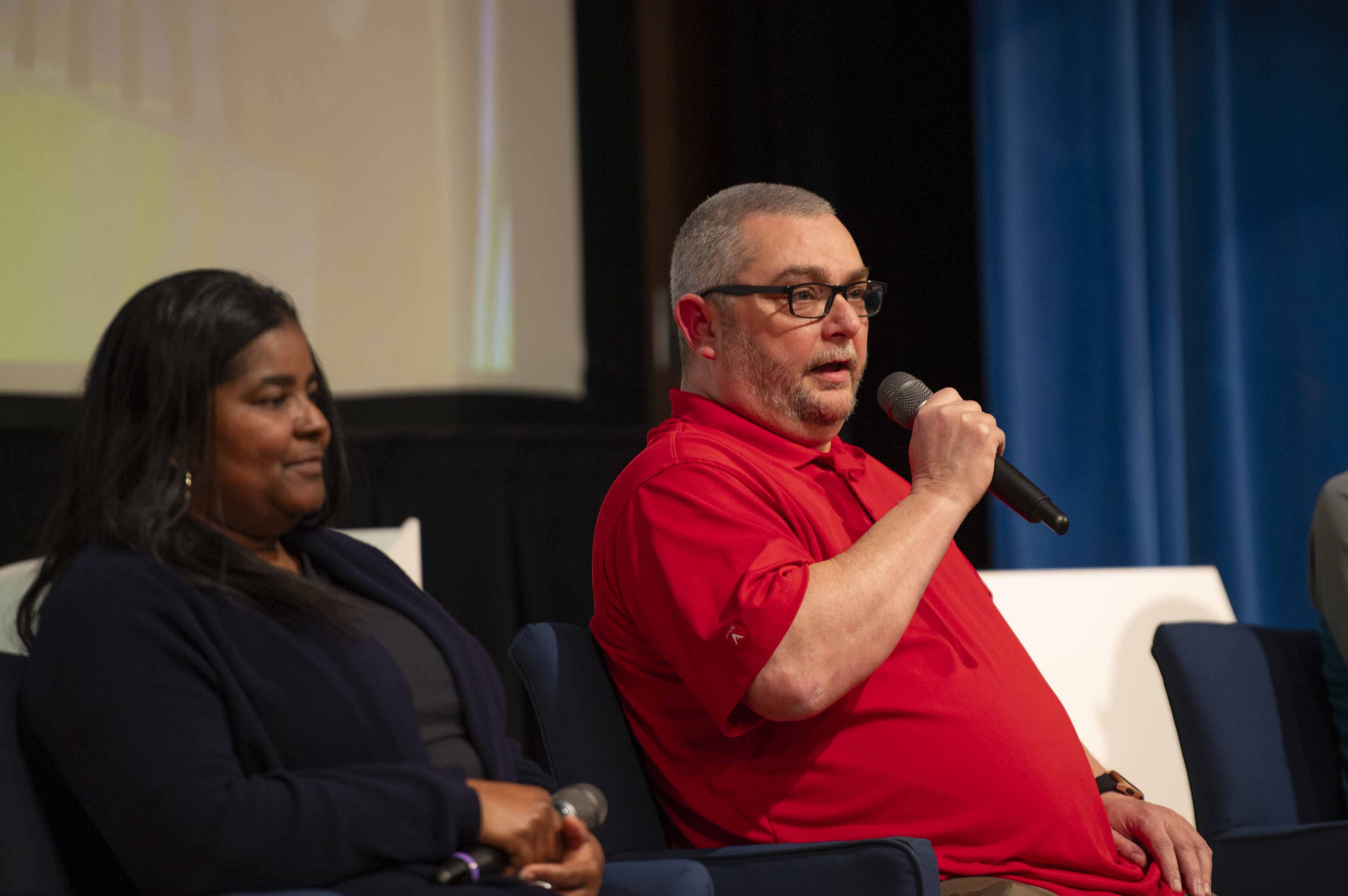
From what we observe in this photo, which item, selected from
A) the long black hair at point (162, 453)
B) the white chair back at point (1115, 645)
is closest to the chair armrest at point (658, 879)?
the long black hair at point (162, 453)

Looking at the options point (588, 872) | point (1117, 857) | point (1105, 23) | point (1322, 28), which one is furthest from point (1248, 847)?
point (1322, 28)

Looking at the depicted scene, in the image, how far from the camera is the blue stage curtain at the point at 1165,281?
3.42 meters

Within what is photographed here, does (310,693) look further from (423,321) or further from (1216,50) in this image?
(1216,50)

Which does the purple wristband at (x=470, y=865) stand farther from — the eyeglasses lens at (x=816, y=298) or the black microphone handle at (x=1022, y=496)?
the eyeglasses lens at (x=816, y=298)

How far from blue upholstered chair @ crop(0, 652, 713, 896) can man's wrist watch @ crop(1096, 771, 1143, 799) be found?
1004 mm

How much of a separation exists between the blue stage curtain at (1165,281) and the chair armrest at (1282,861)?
1.77 meters

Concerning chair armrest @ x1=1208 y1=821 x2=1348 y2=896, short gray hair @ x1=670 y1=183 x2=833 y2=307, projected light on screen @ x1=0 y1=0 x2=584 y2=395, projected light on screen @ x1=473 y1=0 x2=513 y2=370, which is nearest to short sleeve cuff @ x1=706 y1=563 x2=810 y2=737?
short gray hair @ x1=670 y1=183 x2=833 y2=307

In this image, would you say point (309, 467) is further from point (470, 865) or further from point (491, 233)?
point (491, 233)

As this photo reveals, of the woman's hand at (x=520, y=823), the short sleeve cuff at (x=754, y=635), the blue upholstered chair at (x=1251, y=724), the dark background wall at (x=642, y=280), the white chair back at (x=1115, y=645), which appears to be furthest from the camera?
the dark background wall at (x=642, y=280)

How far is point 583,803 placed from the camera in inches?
50.8

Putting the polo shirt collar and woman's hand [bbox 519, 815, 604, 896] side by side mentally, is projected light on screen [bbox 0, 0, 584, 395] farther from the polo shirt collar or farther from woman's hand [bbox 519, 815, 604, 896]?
woman's hand [bbox 519, 815, 604, 896]

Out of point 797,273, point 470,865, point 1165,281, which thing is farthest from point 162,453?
point 1165,281

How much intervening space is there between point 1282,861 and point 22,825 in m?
1.48

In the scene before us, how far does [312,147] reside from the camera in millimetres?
3578
